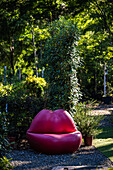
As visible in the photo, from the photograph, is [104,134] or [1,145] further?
[104,134]

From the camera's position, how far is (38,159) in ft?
17.9

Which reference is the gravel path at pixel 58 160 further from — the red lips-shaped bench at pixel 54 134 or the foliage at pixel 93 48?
the foliage at pixel 93 48

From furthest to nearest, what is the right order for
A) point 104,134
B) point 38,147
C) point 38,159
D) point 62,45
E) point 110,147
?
point 104,134 < point 62,45 < point 110,147 < point 38,147 < point 38,159

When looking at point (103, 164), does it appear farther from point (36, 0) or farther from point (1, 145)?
point (36, 0)

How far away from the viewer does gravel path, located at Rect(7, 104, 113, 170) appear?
16.1ft

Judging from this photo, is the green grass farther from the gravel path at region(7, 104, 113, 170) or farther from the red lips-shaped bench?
the red lips-shaped bench

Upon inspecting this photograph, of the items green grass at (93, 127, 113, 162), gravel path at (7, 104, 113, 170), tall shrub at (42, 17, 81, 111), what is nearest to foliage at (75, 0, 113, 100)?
tall shrub at (42, 17, 81, 111)

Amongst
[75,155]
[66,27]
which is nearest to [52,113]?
[75,155]

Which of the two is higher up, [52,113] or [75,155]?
[52,113]

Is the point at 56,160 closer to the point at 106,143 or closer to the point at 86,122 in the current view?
the point at 86,122

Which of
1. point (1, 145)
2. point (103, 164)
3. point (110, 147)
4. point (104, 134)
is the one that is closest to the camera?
point (1, 145)

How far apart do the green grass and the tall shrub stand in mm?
1332

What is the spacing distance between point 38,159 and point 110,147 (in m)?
2.05

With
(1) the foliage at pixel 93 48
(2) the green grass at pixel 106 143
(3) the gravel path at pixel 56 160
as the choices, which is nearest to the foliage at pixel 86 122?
(2) the green grass at pixel 106 143
